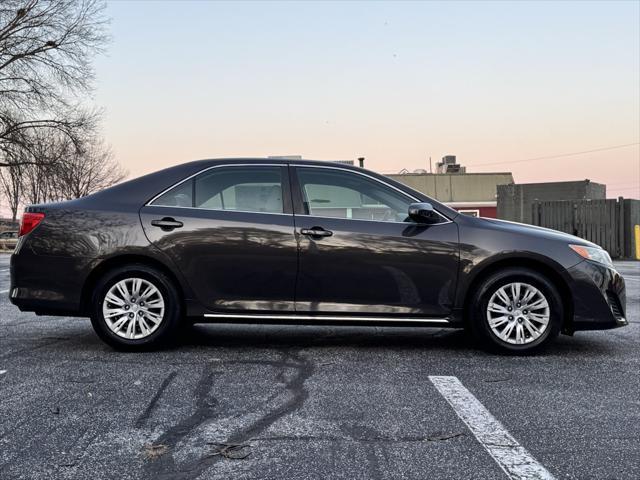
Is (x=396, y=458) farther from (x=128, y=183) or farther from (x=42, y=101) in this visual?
(x=42, y=101)

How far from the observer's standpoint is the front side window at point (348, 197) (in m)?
5.08

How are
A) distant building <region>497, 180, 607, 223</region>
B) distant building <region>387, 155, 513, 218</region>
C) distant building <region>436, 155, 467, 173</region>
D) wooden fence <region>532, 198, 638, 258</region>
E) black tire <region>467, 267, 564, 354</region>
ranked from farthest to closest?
distant building <region>436, 155, 467, 173</region>
distant building <region>387, 155, 513, 218</region>
distant building <region>497, 180, 607, 223</region>
wooden fence <region>532, 198, 638, 258</region>
black tire <region>467, 267, 564, 354</region>

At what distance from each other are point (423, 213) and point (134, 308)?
101 inches

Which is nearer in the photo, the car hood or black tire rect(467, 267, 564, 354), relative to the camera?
black tire rect(467, 267, 564, 354)

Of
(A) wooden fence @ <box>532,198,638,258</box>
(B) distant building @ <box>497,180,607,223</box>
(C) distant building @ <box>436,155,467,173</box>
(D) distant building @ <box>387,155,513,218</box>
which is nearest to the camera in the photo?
(A) wooden fence @ <box>532,198,638,258</box>

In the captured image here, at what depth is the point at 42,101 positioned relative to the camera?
28.3 meters

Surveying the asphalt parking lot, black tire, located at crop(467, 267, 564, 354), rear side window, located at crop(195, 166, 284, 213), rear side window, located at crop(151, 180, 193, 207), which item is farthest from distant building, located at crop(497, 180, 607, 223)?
rear side window, located at crop(151, 180, 193, 207)

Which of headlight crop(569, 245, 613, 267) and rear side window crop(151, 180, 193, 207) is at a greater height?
rear side window crop(151, 180, 193, 207)

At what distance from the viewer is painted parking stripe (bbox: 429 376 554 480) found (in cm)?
258

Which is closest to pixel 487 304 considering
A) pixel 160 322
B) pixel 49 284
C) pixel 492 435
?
pixel 492 435

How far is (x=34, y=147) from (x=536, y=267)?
1071 inches

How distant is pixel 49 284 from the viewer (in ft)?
16.4

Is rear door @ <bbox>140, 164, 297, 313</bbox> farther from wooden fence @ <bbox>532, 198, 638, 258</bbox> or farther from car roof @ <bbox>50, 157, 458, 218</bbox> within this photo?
wooden fence @ <bbox>532, 198, 638, 258</bbox>

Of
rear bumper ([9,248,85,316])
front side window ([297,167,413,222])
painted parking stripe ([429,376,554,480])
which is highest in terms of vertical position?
front side window ([297,167,413,222])
